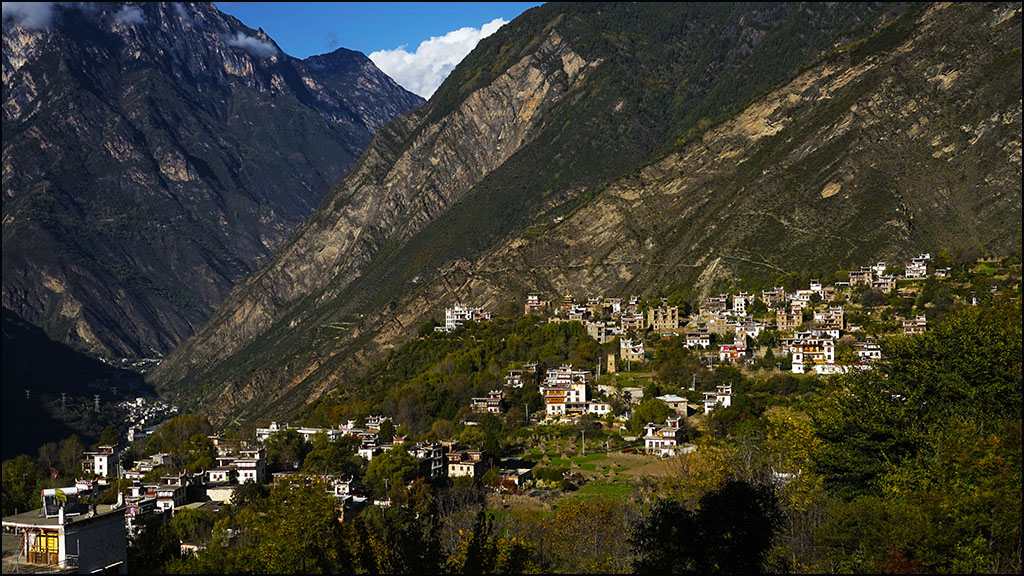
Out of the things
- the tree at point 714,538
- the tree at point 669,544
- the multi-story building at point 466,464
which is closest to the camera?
the tree at point 669,544

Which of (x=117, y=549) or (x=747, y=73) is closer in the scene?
(x=117, y=549)

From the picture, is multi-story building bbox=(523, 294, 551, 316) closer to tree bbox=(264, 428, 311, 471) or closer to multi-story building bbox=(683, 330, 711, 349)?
multi-story building bbox=(683, 330, 711, 349)

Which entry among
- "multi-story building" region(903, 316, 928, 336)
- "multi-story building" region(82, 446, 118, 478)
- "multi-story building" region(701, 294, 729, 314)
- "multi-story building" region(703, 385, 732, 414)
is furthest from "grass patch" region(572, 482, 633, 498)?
"multi-story building" region(701, 294, 729, 314)

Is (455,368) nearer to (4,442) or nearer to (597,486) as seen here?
(597,486)

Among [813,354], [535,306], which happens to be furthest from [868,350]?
[535,306]

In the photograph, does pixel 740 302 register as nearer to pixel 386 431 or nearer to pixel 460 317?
pixel 460 317

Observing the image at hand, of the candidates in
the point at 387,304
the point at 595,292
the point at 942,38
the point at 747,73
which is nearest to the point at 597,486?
the point at 595,292

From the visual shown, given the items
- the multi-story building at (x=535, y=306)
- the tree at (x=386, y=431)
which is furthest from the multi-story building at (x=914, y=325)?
the multi-story building at (x=535, y=306)

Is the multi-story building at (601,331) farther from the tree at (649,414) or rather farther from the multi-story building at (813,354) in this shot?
the tree at (649,414)
